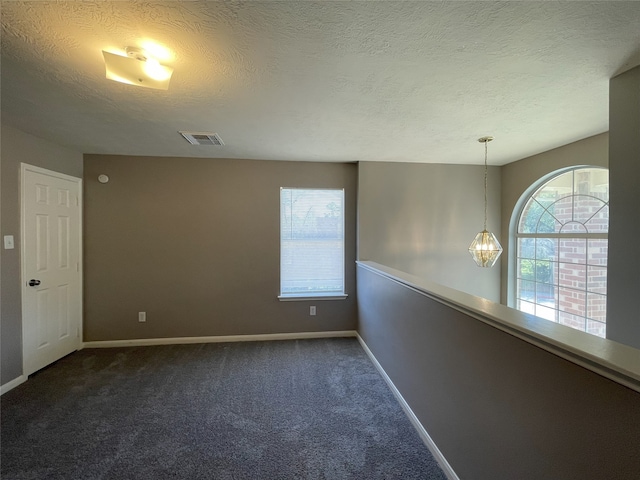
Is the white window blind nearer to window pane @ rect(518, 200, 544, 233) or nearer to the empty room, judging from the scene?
the empty room

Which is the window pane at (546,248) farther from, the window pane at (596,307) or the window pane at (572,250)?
the window pane at (596,307)

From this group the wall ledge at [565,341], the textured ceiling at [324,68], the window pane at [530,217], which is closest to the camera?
the wall ledge at [565,341]

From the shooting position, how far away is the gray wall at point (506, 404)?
0.80 meters

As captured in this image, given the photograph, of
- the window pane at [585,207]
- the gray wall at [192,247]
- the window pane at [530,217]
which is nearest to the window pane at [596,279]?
the window pane at [585,207]

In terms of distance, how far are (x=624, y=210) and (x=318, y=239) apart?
2.77m

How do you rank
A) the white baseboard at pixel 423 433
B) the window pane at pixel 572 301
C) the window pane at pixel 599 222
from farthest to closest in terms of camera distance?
the window pane at pixel 572 301
the window pane at pixel 599 222
the white baseboard at pixel 423 433

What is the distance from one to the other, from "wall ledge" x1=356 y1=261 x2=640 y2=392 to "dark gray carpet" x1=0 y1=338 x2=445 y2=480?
105 cm

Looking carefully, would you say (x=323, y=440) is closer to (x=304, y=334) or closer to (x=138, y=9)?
(x=304, y=334)

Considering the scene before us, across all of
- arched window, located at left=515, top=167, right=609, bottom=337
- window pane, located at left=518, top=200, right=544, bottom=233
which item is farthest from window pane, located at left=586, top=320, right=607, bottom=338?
window pane, located at left=518, top=200, right=544, bottom=233

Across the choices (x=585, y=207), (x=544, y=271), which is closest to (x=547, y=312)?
(x=544, y=271)

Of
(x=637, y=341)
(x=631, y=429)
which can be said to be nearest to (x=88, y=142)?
(x=631, y=429)

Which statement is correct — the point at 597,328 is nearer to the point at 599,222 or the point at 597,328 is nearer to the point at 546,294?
the point at 546,294

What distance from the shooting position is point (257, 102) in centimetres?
199

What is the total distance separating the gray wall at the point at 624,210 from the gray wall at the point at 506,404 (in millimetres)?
1076
